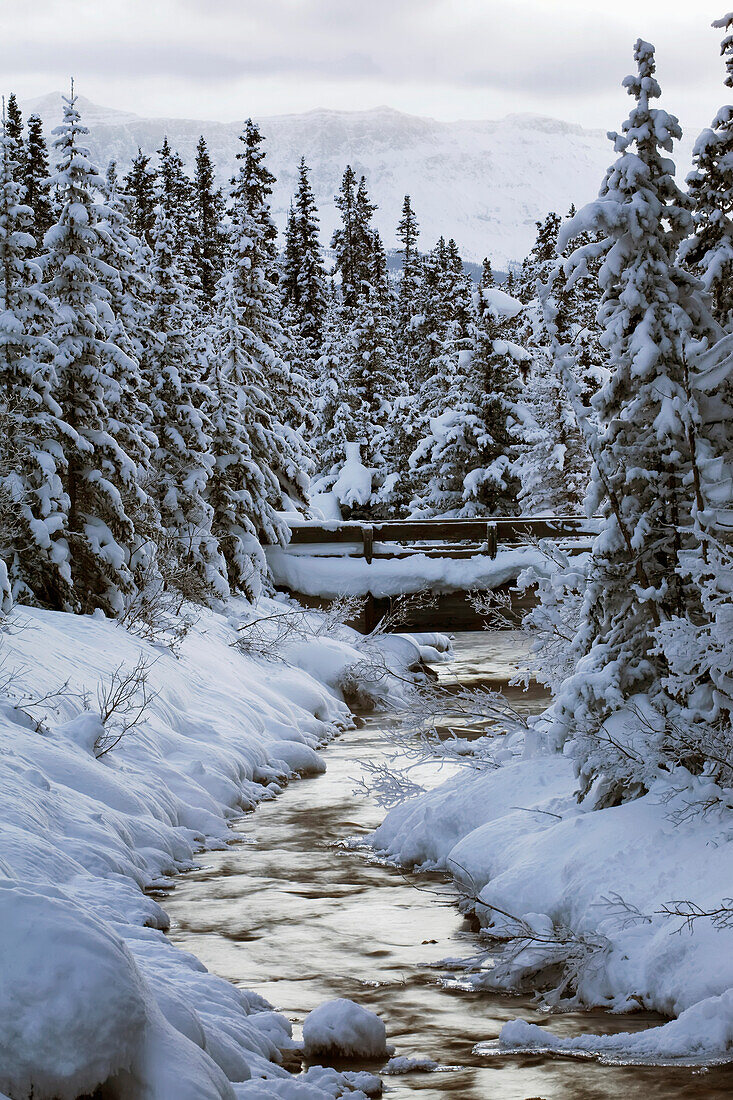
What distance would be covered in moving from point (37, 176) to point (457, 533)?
2770cm

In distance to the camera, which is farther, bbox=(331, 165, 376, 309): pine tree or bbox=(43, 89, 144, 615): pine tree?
bbox=(331, 165, 376, 309): pine tree

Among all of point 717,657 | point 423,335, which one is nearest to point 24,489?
point 717,657

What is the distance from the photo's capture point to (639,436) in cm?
1135

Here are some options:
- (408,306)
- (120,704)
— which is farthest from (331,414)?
(120,704)

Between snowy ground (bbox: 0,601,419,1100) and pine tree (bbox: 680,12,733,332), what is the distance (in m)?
5.36

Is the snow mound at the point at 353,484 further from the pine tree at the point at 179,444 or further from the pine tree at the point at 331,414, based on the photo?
the pine tree at the point at 179,444

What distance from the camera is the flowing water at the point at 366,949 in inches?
307

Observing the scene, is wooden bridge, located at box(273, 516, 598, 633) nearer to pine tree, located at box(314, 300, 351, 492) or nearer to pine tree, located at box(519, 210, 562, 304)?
pine tree, located at box(314, 300, 351, 492)

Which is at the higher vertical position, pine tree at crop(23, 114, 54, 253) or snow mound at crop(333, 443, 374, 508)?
pine tree at crop(23, 114, 54, 253)

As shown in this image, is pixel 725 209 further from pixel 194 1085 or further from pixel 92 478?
pixel 92 478

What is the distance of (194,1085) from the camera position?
19.3ft

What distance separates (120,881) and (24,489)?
8.53 m

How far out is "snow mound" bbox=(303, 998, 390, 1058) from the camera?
8266 mm

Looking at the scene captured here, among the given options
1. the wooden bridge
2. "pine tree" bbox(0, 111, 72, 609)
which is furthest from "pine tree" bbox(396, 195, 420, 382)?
"pine tree" bbox(0, 111, 72, 609)
